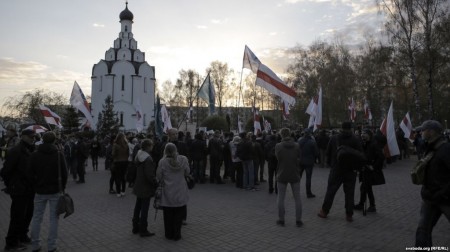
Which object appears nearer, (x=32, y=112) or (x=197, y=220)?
(x=197, y=220)

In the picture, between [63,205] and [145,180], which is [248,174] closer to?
[145,180]

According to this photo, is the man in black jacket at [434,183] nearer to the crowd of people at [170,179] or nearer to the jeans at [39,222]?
the crowd of people at [170,179]

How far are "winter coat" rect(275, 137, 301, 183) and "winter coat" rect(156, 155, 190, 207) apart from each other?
2114mm

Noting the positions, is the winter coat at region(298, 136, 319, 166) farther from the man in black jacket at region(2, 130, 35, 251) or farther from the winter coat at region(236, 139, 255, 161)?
the man in black jacket at region(2, 130, 35, 251)

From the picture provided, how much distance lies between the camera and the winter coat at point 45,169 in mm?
5508

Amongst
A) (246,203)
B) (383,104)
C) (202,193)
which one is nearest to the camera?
(246,203)

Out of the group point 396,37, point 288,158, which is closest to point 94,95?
point 396,37

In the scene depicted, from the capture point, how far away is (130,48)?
68.4 metres

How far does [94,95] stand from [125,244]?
64.5 metres

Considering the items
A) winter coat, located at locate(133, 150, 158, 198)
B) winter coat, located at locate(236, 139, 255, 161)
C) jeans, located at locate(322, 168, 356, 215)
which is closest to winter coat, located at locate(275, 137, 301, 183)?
jeans, located at locate(322, 168, 356, 215)

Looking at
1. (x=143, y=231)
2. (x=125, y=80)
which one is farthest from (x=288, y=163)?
(x=125, y=80)

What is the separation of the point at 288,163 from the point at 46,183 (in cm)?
451

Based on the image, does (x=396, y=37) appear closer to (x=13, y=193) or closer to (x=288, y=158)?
(x=288, y=158)

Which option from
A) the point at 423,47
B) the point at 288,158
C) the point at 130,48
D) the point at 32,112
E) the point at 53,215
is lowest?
the point at 53,215
